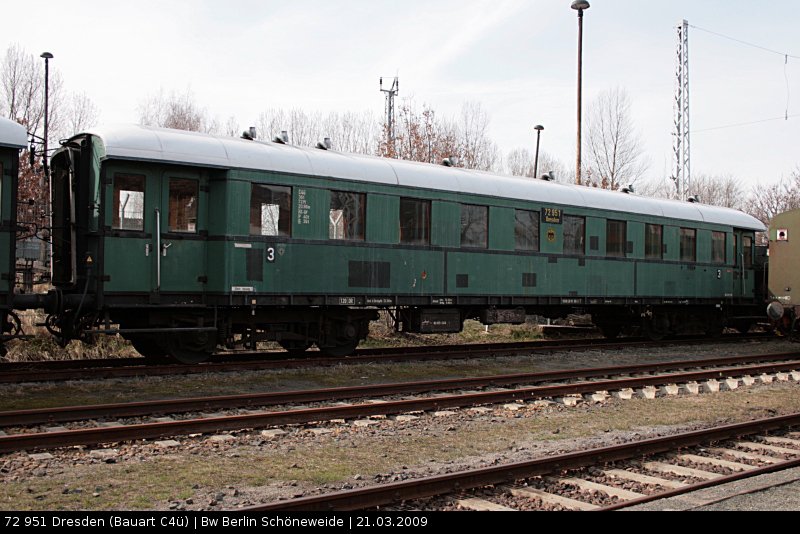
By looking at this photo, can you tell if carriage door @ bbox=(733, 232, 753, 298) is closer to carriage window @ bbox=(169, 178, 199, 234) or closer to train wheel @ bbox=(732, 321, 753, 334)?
train wheel @ bbox=(732, 321, 753, 334)

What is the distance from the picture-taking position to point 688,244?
2020 cm

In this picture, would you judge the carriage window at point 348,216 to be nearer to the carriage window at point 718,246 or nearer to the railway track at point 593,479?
the railway track at point 593,479

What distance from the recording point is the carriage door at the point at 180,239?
1185 cm

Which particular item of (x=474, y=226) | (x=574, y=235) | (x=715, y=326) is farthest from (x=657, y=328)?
(x=474, y=226)

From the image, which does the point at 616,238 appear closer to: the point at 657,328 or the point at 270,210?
the point at 657,328

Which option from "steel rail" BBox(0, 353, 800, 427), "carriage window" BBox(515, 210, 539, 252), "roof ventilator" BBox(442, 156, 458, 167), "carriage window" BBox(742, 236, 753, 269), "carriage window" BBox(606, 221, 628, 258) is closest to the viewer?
"steel rail" BBox(0, 353, 800, 427)

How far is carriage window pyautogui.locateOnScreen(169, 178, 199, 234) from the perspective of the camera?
12.0 metres

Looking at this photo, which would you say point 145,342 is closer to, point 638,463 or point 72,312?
point 72,312

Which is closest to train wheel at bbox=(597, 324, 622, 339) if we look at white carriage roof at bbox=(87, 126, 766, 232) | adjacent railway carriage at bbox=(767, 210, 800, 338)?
white carriage roof at bbox=(87, 126, 766, 232)

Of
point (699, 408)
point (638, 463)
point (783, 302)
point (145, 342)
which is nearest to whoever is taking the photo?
point (638, 463)

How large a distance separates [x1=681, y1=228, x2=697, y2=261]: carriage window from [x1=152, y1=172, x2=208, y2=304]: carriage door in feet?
43.1
